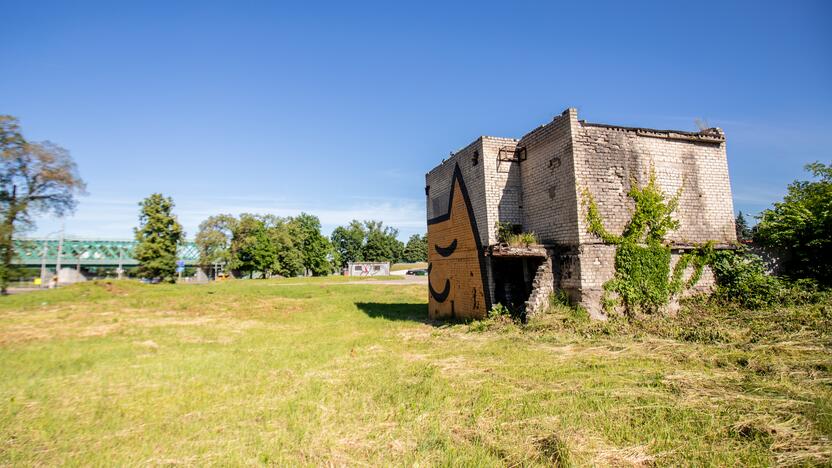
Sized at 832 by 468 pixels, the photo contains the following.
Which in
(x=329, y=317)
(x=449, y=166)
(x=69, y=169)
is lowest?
(x=329, y=317)

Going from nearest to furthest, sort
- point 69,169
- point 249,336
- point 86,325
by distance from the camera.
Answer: point 249,336
point 86,325
point 69,169

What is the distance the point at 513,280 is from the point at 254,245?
52604 mm

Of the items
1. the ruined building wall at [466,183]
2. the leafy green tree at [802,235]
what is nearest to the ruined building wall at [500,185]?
the ruined building wall at [466,183]

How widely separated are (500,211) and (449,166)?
3.49 metres

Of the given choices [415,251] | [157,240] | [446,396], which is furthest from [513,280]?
[415,251]

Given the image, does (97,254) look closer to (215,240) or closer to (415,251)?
(215,240)

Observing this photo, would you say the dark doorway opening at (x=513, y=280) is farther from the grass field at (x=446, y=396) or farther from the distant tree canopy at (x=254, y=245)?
the distant tree canopy at (x=254, y=245)

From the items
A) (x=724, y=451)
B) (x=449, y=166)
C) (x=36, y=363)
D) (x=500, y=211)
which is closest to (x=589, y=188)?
(x=500, y=211)

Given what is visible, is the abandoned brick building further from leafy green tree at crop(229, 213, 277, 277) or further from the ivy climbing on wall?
leafy green tree at crop(229, 213, 277, 277)

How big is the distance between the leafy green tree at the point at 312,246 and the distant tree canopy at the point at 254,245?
1.74 feet

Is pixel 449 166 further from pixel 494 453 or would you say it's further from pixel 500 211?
pixel 494 453

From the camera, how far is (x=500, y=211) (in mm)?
12734

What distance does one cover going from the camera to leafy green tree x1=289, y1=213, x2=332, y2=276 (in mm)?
64562

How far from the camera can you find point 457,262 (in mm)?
14570
